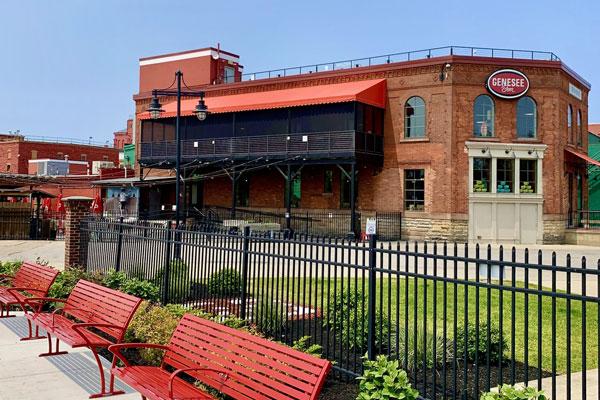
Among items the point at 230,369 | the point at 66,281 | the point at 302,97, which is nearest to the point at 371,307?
the point at 230,369

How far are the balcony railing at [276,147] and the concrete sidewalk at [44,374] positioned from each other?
2276 centimetres

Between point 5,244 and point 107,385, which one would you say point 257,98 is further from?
point 107,385

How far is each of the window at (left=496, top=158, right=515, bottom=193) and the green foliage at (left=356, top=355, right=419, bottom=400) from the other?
27.3m

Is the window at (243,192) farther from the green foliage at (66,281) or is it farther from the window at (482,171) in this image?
the green foliage at (66,281)

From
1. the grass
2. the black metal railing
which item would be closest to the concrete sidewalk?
the grass

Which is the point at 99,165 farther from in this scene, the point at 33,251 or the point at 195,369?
the point at 195,369

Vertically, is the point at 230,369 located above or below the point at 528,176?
below

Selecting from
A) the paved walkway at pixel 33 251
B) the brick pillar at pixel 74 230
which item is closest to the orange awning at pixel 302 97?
the paved walkway at pixel 33 251

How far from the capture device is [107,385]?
5.83 m

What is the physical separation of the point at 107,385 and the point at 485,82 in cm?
2809

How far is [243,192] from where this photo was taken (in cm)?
3728

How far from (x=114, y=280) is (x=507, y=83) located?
2567cm

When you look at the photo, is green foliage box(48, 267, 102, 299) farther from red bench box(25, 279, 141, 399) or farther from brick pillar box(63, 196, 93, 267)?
red bench box(25, 279, 141, 399)

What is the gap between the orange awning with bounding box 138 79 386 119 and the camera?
29656mm
